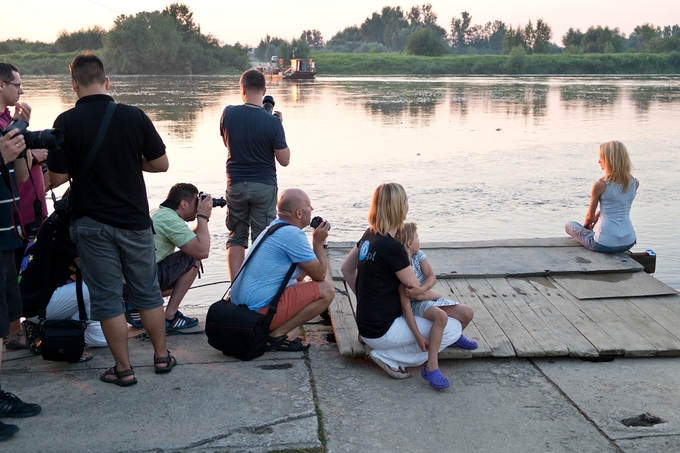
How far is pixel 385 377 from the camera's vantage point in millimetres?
4387

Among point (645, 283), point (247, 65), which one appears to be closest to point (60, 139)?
point (645, 283)

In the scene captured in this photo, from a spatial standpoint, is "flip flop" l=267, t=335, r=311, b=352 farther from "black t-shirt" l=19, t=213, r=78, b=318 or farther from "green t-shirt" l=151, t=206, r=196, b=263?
"black t-shirt" l=19, t=213, r=78, b=318

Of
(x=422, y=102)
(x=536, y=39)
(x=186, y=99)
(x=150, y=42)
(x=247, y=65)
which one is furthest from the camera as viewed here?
(x=536, y=39)

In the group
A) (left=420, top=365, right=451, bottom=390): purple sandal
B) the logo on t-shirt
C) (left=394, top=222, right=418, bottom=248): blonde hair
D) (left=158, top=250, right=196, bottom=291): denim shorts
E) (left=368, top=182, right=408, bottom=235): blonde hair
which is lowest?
(left=420, top=365, right=451, bottom=390): purple sandal

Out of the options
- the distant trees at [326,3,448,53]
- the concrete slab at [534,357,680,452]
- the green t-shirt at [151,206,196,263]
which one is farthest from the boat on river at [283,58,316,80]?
the distant trees at [326,3,448,53]

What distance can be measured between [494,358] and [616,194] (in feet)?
9.25

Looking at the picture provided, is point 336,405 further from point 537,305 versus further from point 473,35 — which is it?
point 473,35

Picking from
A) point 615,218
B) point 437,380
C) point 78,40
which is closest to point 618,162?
point 615,218

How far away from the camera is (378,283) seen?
14.4ft

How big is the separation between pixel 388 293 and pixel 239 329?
37.3 inches

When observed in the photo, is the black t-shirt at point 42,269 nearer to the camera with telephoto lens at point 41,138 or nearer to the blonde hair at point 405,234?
the camera with telephoto lens at point 41,138

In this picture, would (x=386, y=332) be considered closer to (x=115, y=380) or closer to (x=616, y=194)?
(x=115, y=380)

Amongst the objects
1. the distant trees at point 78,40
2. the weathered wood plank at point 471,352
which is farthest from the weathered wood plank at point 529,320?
the distant trees at point 78,40

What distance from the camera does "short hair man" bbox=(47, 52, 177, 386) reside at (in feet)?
13.1
